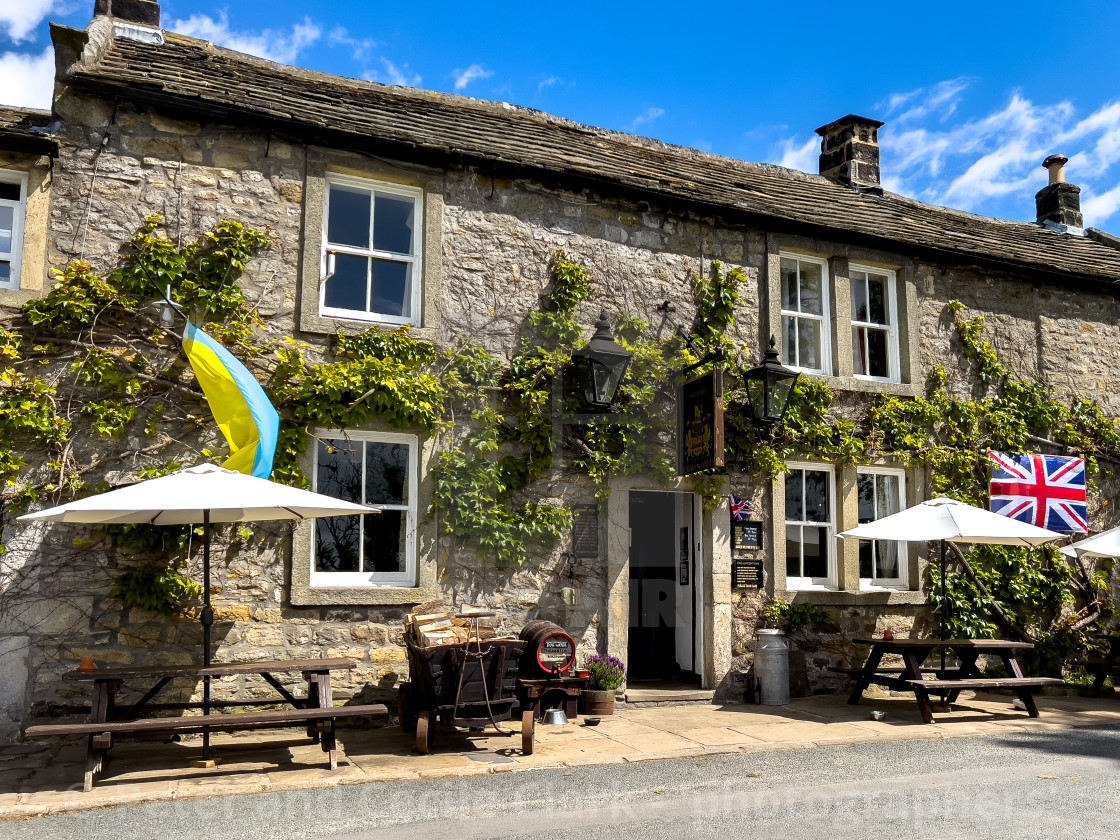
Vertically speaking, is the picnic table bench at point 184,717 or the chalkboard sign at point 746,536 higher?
the chalkboard sign at point 746,536

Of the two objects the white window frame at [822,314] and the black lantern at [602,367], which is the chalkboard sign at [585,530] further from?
the white window frame at [822,314]

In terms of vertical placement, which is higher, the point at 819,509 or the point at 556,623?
the point at 819,509

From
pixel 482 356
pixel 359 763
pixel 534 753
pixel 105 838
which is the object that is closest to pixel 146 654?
pixel 359 763

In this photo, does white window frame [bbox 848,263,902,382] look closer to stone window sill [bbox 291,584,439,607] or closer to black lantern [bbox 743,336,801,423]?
black lantern [bbox 743,336,801,423]

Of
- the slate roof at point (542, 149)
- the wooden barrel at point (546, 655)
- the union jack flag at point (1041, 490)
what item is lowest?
the wooden barrel at point (546, 655)

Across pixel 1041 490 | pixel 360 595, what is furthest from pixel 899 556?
pixel 360 595

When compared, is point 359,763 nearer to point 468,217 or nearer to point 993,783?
point 993,783

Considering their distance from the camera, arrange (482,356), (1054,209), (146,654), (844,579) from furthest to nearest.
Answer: (1054,209) → (844,579) → (482,356) → (146,654)

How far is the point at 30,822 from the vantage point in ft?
17.5

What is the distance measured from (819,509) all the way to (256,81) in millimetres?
7569

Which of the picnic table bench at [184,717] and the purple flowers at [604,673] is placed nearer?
the picnic table bench at [184,717]

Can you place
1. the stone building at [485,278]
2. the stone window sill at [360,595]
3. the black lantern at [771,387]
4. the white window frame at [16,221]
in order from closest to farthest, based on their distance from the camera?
the white window frame at [16,221]
the stone building at [485,278]
the stone window sill at [360,595]
the black lantern at [771,387]

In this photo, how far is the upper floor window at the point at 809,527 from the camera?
10.4 m

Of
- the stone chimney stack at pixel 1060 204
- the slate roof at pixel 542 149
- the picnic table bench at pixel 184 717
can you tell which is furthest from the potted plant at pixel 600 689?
the stone chimney stack at pixel 1060 204
